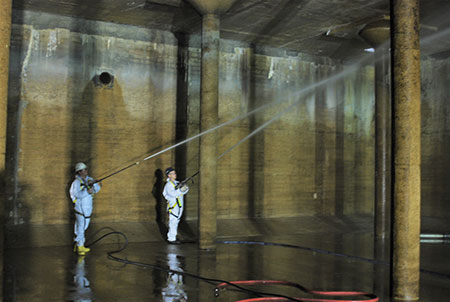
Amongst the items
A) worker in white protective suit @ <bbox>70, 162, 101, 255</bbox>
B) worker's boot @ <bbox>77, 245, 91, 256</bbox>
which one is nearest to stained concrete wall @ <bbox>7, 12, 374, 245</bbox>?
worker in white protective suit @ <bbox>70, 162, 101, 255</bbox>

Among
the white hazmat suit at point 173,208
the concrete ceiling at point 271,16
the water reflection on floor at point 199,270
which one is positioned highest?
the concrete ceiling at point 271,16

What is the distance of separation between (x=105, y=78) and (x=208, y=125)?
163 inches

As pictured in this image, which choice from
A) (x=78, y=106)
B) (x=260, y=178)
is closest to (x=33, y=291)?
(x=78, y=106)

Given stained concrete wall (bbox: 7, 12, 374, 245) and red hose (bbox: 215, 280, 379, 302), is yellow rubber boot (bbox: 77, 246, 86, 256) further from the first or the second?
red hose (bbox: 215, 280, 379, 302)

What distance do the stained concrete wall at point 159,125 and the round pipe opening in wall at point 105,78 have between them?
0.09 metres

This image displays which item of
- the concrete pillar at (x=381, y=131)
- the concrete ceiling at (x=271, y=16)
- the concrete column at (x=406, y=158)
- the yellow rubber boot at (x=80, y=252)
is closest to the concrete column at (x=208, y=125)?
the concrete ceiling at (x=271, y=16)

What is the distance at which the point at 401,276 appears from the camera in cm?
752

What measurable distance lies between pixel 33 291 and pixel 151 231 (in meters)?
6.67

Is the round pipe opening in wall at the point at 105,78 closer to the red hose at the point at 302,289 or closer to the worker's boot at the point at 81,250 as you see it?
the worker's boot at the point at 81,250

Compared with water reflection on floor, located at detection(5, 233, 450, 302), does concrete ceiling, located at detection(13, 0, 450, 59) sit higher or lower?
higher

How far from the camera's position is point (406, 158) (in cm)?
754

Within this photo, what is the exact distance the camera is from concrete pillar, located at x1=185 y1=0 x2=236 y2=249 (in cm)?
1234

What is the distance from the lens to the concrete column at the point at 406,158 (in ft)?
24.6

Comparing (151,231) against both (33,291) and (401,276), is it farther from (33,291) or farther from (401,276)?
(401,276)
